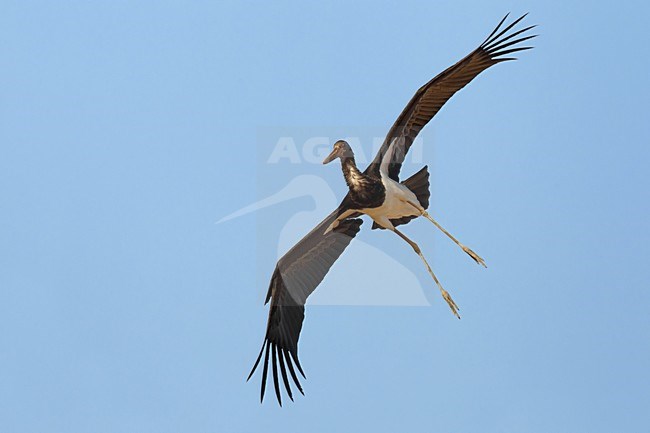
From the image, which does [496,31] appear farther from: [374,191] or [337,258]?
[337,258]

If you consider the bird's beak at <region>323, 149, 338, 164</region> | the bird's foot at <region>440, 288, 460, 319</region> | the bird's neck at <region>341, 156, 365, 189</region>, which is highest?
the bird's beak at <region>323, 149, 338, 164</region>

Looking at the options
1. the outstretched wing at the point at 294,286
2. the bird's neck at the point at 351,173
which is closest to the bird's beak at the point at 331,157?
the bird's neck at the point at 351,173

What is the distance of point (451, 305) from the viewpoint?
45.4ft

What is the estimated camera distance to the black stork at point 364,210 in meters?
13.8

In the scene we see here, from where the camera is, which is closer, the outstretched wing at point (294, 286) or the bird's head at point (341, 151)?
the bird's head at point (341, 151)

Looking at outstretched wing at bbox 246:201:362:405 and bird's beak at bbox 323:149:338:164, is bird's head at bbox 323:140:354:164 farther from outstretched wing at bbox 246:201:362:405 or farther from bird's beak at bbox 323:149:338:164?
outstretched wing at bbox 246:201:362:405

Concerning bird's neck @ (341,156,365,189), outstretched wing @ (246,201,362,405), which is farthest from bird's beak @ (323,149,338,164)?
outstretched wing @ (246,201,362,405)

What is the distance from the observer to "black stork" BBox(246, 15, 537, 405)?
13.8 meters

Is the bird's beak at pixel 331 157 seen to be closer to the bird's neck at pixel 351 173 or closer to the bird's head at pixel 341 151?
the bird's head at pixel 341 151

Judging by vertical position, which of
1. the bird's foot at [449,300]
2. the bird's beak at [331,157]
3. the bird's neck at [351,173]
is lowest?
the bird's foot at [449,300]

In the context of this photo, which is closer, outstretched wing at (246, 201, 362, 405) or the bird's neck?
the bird's neck

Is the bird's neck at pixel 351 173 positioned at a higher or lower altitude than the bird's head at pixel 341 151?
lower

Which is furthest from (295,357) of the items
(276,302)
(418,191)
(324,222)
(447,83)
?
(447,83)

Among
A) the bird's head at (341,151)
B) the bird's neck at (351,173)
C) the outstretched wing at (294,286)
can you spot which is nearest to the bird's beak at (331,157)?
the bird's head at (341,151)
